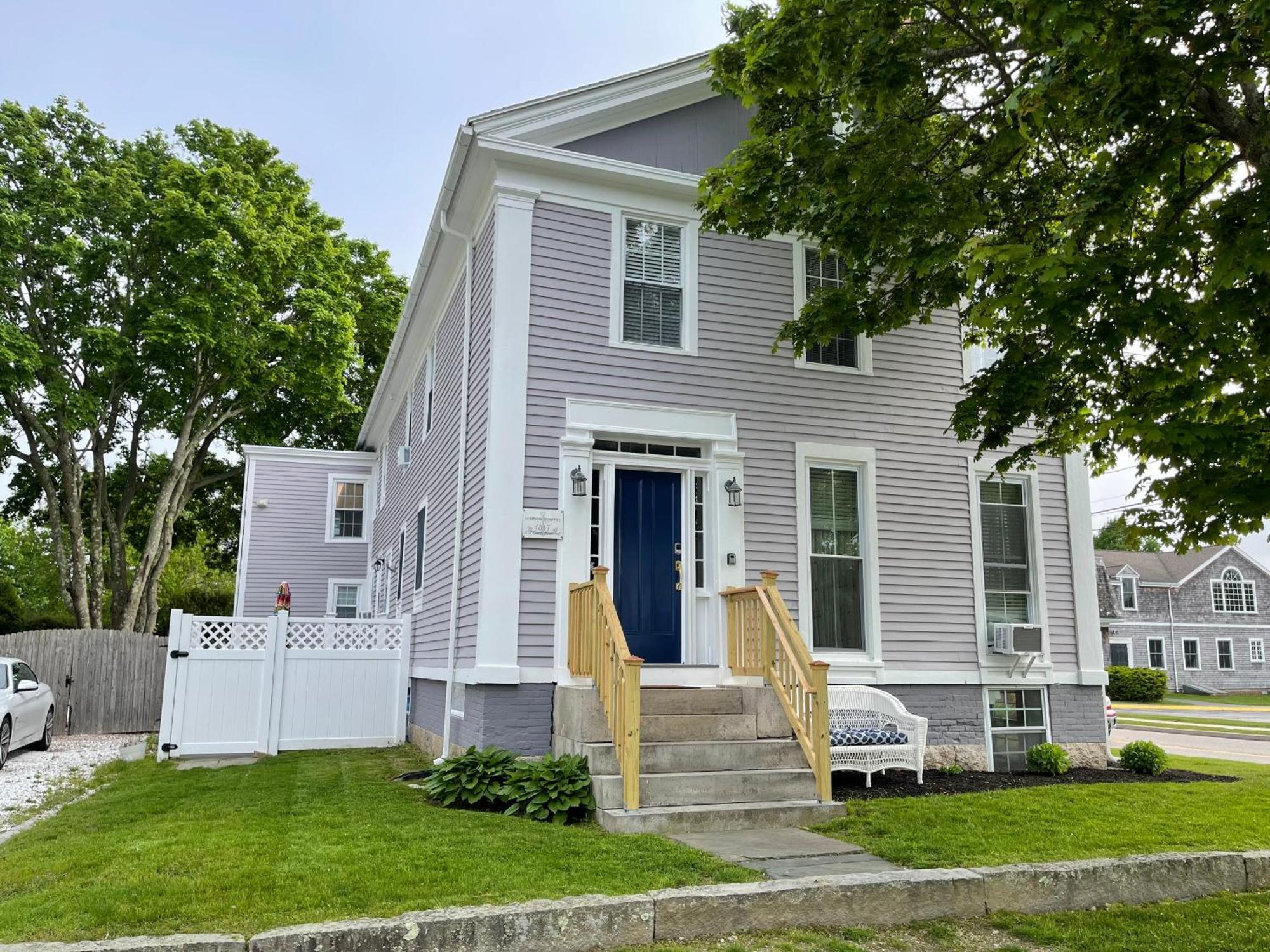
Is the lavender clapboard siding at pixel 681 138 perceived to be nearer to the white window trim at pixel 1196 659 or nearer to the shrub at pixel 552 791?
the shrub at pixel 552 791

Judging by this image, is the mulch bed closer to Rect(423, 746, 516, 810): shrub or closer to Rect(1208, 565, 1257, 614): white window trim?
Rect(423, 746, 516, 810): shrub

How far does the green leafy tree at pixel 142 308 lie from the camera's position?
19094 millimetres

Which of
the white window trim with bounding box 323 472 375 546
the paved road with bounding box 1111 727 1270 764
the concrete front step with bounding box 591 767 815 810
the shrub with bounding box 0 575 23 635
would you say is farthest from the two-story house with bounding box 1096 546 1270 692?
the shrub with bounding box 0 575 23 635

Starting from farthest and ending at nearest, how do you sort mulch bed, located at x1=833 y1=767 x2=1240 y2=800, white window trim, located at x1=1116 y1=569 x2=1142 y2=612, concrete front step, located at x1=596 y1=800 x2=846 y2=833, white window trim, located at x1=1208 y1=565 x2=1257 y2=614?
white window trim, located at x1=1208 y1=565 x2=1257 y2=614 < white window trim, located at x1=1116 y1=569 x2=1142 y2=612 < mulch bed, located at x1=833 y1=767 x2=1240 y2=800 < concrete front step, located at x1=596 y1=800 x2=846 y2=833

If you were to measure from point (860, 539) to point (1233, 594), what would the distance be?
3777cm

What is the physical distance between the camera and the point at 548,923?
4.00 m

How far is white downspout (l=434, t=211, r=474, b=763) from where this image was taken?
29.4 ft

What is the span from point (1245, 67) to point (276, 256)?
19.7 meters

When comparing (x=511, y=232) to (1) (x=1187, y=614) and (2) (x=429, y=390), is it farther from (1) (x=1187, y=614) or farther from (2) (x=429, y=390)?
(1) (x=1187, y=614)

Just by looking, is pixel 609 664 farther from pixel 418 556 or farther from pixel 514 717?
pixel 418 556

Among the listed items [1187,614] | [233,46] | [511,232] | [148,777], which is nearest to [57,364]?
[233,46]

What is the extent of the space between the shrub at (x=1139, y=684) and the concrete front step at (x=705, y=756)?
29.5 m

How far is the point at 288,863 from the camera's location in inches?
192

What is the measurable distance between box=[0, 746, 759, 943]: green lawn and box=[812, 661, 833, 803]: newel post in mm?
1611
